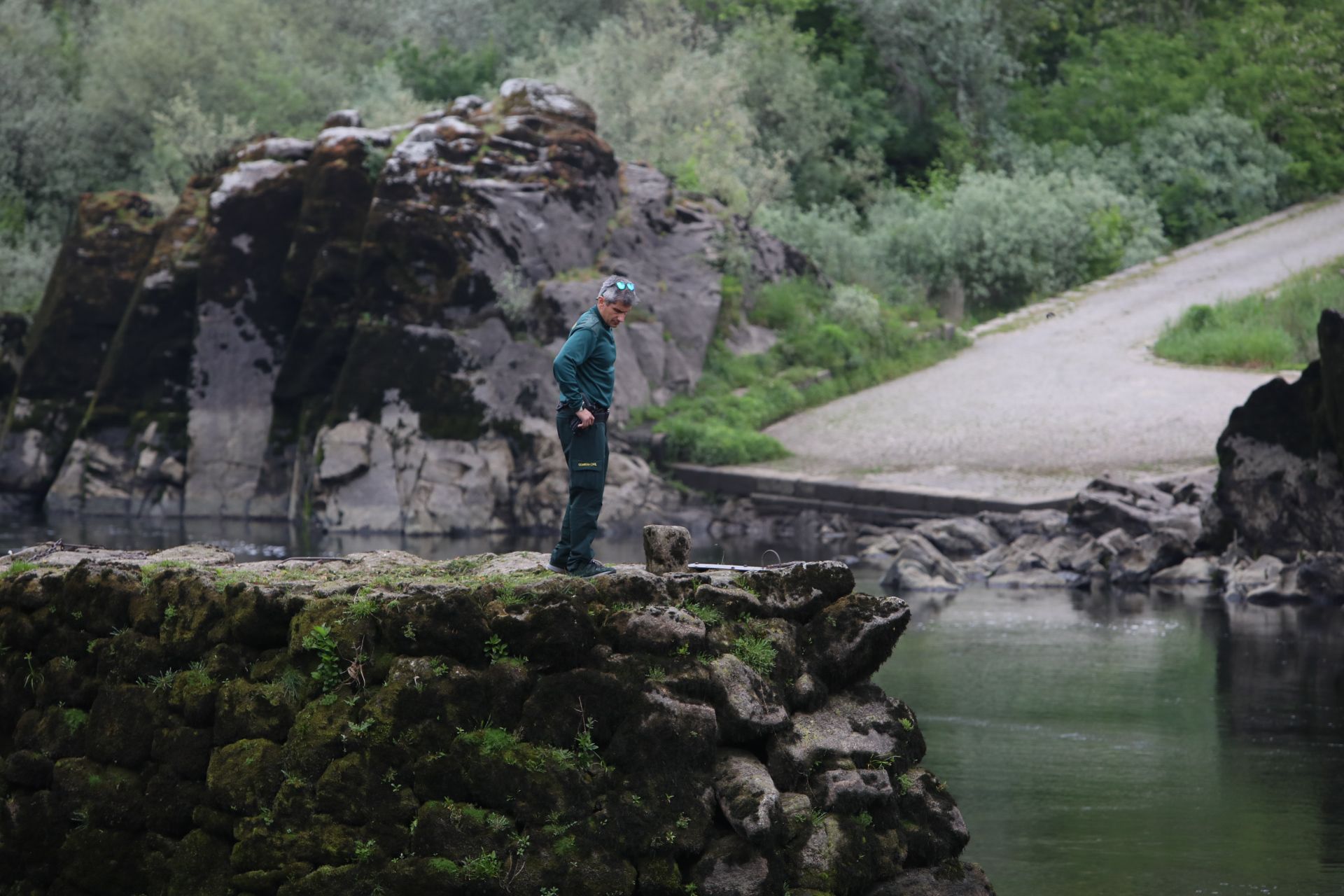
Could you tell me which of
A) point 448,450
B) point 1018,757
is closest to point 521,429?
point 448,450

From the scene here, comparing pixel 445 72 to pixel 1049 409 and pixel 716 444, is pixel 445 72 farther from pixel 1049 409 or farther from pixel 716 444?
pixel 1049 409

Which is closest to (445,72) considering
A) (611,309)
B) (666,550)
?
(611,309)

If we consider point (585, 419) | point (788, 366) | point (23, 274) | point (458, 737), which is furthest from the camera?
point (23, 274)

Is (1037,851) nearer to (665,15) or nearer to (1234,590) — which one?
(1234,590)

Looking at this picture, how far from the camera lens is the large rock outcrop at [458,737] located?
830 centimetres

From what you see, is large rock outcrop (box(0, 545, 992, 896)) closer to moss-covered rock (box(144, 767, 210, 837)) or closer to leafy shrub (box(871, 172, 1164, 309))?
moss-covered rock (box(144, 767, 210, 837))

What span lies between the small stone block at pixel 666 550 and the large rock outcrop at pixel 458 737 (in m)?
0.15

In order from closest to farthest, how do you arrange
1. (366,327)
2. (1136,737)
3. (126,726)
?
(126,726), (1136,737), (366,327)

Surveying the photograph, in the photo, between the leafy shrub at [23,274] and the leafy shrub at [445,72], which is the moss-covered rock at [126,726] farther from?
the leafy shrub at [445,72]

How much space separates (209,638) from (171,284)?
24.4m

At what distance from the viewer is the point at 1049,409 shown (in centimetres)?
2994

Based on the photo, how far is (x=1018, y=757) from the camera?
14133 millimetres

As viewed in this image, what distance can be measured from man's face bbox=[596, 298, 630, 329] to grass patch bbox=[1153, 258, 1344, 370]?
2269cm

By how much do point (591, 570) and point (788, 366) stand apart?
968 inches
